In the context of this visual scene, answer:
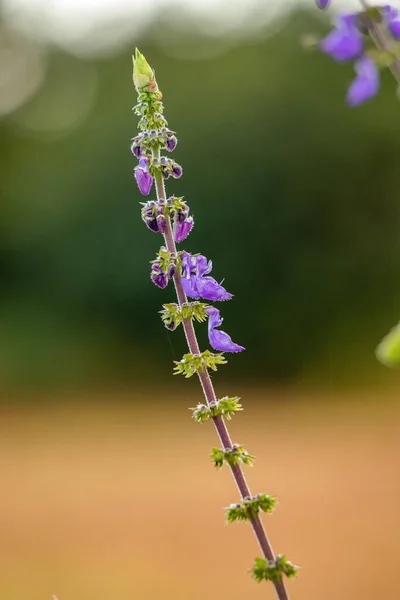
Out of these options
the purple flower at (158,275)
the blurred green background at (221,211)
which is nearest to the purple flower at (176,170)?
the purple flower at (158,275)

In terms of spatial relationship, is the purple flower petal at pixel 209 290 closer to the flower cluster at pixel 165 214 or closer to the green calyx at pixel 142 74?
the flower cluster at pixel 165 214

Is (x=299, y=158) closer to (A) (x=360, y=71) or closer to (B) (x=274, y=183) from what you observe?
(B) (x=274, y=183)

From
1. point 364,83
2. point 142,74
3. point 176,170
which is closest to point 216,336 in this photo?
point 176,170

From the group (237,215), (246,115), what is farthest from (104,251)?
(246,115)

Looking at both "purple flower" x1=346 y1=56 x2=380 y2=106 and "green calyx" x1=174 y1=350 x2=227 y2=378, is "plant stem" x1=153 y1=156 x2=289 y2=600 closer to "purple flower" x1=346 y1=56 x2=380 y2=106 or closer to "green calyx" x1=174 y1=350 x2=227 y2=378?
"green calyx" x1=174 y1=350 x2=227 y2=378

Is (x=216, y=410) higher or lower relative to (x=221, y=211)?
lower

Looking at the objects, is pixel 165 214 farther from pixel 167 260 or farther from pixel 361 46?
pixel 361 46
